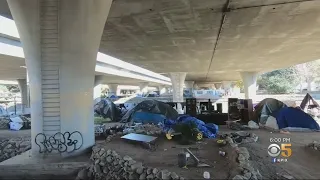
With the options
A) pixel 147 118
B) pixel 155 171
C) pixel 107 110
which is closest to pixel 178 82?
pixel 107 110

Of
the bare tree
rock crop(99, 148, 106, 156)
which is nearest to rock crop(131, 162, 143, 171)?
rock crop(99, 148, 106, 156)

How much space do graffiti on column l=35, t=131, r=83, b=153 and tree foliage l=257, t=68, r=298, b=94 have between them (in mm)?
70385

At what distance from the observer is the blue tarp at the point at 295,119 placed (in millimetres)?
13367

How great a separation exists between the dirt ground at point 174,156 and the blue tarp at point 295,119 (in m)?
5.35

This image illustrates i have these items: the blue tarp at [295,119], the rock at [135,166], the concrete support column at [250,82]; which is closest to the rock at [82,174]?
the rock at [135,166]

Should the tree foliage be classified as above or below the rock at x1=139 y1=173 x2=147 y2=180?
above

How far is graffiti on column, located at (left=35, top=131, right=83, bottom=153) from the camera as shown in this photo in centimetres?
→ 935

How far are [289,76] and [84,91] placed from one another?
74.0 meters

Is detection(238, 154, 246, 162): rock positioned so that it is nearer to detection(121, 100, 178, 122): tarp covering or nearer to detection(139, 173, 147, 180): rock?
detection(139, 173, 147, 180): rock

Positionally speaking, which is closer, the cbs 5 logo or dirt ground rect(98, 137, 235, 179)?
dirt ground rect(98, 137, 235, 179)

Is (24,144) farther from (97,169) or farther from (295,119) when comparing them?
(295,119)

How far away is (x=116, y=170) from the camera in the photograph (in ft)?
24.7

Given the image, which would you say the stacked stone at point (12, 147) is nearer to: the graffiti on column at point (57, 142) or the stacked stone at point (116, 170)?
the graffiti on column at point (57, 142)

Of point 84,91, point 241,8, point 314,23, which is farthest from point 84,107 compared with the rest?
point 314,23
